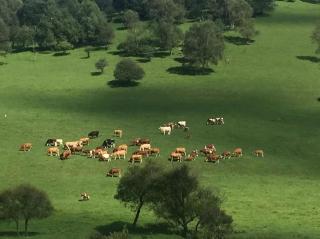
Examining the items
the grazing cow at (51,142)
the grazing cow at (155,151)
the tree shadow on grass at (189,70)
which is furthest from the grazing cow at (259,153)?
the tree shadow on grass at (189,70)

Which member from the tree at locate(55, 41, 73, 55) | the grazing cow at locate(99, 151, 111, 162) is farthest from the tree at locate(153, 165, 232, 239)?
the tree at locate(55, 41, 73, 55)

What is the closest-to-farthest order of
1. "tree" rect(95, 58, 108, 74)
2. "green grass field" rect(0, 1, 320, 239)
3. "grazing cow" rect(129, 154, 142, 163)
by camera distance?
1. "green grass field" rect(0, 1, 320, 239)
2. "grazing cow" rect(129, 154, 142, 163)
3. "tree" rect(95, 58, 108, 74)

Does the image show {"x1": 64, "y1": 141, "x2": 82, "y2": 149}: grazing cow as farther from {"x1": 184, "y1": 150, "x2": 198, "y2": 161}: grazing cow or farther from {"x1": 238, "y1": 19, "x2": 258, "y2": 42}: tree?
{"x1": 238, "y1": 19, "x2": 258, "y2": 42}: tree

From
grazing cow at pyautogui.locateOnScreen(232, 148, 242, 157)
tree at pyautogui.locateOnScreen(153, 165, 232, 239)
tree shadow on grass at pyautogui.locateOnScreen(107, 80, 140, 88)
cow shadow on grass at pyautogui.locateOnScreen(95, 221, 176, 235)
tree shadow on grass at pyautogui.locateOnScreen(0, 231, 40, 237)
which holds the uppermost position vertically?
tree at pyautogui.locateOnScreen(153, 165, 232, 239)

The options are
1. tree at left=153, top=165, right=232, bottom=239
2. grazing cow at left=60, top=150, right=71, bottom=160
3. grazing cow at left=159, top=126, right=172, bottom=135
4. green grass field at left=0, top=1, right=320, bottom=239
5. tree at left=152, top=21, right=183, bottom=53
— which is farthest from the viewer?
tree at left=152, top=21, right=183, bottom=53

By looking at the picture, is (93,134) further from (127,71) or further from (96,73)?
(96,73)

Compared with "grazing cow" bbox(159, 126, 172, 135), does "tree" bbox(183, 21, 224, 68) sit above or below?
above

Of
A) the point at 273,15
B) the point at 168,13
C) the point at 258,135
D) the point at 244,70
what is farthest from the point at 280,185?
the point at 273,15
